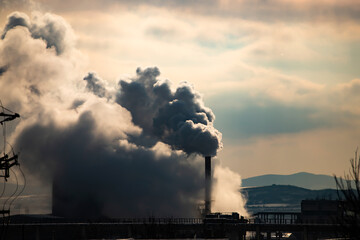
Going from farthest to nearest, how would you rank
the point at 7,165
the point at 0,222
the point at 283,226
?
the point at 283,226
the point at 0,222
the point at 7,165

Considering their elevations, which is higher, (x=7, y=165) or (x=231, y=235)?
(x=7, y=165)

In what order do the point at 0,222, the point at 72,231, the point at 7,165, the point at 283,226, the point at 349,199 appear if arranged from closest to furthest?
the point at 349,199 → the point at 7,165 → the point at 0,222 → the point at 283,226 → the point at 72,231

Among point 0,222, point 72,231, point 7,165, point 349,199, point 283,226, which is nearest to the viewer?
point 349,199

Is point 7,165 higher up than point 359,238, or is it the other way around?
point 7,165

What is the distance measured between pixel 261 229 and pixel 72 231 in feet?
182

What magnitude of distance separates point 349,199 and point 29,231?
14627 centimetres

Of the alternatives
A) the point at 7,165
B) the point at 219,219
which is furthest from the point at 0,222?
the point at 7,165

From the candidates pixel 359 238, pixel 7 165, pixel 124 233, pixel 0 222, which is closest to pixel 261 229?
pixel 124 233

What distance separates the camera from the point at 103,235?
190 metres

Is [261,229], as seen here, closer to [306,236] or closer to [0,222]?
[306,236]

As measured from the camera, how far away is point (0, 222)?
170 metres

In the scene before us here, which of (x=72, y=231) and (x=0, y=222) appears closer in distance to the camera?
(x=0, y=222)

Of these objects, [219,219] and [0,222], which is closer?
[0,222]

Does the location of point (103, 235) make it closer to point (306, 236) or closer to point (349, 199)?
point (306, 236)
